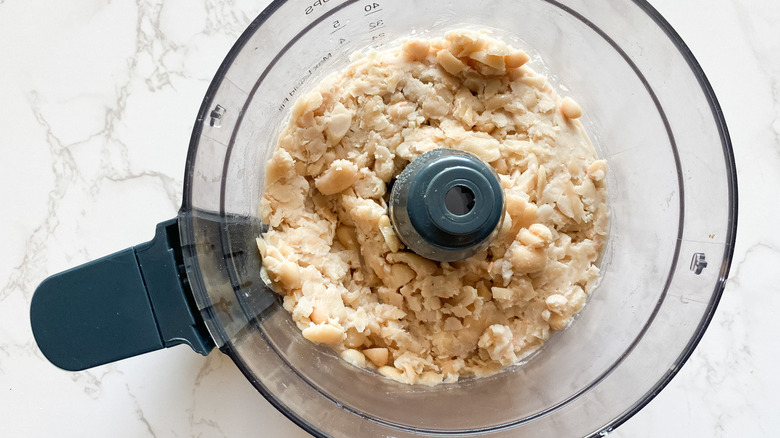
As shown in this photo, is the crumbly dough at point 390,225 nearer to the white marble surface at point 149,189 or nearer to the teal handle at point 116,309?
the teal handle at point 116,309

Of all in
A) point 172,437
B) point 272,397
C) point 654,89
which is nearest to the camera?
point 272,397

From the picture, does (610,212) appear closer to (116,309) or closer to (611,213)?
(611,213)

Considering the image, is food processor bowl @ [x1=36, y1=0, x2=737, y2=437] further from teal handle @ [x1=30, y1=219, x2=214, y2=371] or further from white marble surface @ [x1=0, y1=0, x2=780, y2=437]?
white marble surface @ [x1=0, y1=0, x2=780, y2=437]

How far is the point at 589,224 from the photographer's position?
116 cm

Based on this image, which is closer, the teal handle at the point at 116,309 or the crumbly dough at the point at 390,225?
the teal handle at the point at 116,309

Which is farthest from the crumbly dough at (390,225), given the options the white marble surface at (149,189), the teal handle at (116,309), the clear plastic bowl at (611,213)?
the white marble surface at (149,189)

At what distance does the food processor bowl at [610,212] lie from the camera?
102 cm

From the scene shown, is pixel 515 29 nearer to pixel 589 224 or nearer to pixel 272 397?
pixel 589 224

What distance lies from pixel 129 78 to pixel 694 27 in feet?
4.12

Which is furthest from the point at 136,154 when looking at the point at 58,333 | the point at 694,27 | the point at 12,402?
the point at 694,27

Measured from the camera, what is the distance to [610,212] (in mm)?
1198

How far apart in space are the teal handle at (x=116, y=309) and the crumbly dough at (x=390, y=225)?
0.56ft

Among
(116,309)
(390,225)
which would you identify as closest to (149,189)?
(116,309)

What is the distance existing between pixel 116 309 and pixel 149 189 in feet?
1.41
